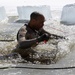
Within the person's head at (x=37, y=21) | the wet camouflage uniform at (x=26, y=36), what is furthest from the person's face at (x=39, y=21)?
the wet camouflage uniform at (x=26, y=36)

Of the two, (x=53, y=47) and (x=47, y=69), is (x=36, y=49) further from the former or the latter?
(x=47, y=69)

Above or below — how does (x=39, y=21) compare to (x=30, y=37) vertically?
above

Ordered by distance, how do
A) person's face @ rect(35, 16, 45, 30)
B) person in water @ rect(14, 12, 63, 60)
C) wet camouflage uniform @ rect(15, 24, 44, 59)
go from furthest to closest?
person's face @ rect(35, 16, 45, 30) → wet camouflage uniform @ rect(15, 24, 44, 59) → person in water @ rect(14, 12, 63, 60)

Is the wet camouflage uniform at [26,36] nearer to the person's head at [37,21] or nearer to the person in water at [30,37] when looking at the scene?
the person in water at [30,37]

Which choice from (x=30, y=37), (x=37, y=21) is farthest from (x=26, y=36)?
(x=37, y=21)

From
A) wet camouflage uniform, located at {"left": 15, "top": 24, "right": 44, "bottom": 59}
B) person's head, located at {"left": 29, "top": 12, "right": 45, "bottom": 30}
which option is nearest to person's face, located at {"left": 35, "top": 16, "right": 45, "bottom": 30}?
person's head, located at {"left": 29, "top": 12, "right": 45, "bottom": 30}

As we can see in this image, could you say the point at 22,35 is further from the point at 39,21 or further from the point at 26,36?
the point at 39,21

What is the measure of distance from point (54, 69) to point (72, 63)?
46 centimetres

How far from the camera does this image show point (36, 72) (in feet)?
13.2

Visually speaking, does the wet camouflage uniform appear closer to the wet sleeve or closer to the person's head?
the wet sleeve

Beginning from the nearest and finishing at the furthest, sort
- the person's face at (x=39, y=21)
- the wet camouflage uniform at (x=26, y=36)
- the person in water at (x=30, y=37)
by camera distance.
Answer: the person in water at (x=30, y=37) < the wet camouflage uniform at (x=26, y=36) < the person's face at (x=39, y=21)

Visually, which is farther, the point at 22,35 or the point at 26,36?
the point at 26,36

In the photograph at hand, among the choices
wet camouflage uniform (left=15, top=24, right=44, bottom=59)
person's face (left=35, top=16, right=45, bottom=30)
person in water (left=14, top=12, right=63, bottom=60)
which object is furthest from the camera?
person's face (left=35, top=16, right=45, bottom=30)

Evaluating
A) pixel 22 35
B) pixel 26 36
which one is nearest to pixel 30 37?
pixel 26 36
